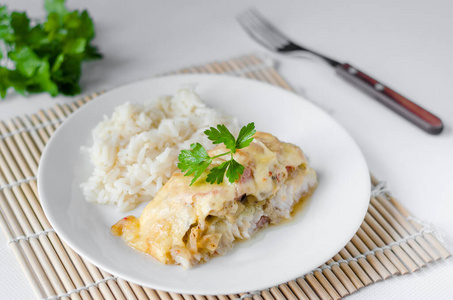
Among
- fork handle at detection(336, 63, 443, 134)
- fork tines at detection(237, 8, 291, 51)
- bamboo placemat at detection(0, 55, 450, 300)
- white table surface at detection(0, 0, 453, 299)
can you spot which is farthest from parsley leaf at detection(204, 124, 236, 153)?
fork tines at detection(237, 8, 291, 51)

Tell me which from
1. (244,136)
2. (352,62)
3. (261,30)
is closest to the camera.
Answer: (244,136)

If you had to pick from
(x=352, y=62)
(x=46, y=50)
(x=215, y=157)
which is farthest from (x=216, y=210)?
(x=352, y=62)

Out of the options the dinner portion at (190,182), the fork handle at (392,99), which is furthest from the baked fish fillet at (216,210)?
the fork handle at (392,99)

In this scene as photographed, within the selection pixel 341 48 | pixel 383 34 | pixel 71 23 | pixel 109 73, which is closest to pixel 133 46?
pixel 109 73

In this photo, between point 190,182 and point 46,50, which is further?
point 46,50

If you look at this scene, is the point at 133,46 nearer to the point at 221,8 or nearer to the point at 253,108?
the point at 221,8

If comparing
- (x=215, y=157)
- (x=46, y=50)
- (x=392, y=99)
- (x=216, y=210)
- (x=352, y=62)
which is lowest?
(x=46, y=50)

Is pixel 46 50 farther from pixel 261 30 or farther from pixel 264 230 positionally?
pixel 264 230

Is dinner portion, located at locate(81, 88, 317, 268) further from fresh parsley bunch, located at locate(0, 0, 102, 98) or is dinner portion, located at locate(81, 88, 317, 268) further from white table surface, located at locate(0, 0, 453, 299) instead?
fresh parsley bunch, located at locate(0, 0, 102, 98)
